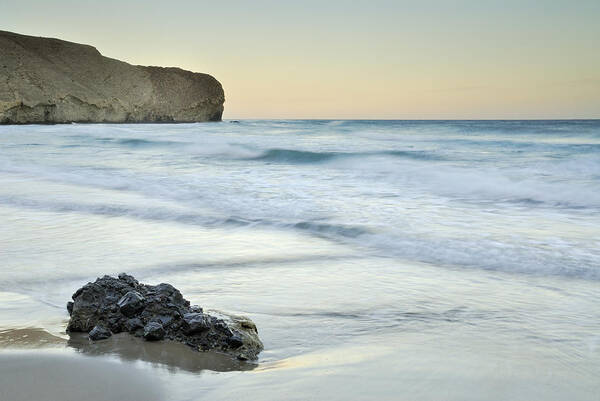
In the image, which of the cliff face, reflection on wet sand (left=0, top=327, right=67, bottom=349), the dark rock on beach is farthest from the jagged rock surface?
the cliff face

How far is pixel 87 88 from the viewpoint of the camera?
6981cm

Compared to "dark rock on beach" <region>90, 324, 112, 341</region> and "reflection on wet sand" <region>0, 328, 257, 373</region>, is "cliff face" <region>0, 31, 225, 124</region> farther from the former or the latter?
"dark rock on beach" <region>90, 324, 112, 341</region>

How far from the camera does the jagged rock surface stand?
236 centimetres

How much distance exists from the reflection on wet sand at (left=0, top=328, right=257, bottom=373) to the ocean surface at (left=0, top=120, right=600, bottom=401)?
31mm

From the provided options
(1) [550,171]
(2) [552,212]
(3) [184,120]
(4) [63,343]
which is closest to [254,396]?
(4) [63,343]

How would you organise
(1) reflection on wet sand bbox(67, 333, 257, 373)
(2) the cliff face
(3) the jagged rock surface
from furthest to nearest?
1. (2) the cliff face
2. (3) the jagged rock surface
3. (1) reflection on wet sand bbox(67, 333, 257, 373)

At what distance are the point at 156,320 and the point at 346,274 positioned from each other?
5.83 ft

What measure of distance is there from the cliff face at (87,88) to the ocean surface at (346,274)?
179 ft

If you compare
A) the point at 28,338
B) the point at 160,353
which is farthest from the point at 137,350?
the point at 28,338

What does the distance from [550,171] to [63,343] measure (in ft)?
42.4

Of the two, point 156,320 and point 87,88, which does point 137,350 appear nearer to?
point 156,320

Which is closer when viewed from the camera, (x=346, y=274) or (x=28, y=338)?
(x=28, y=338)

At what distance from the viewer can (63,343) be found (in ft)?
7.86

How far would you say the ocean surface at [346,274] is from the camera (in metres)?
2.21
